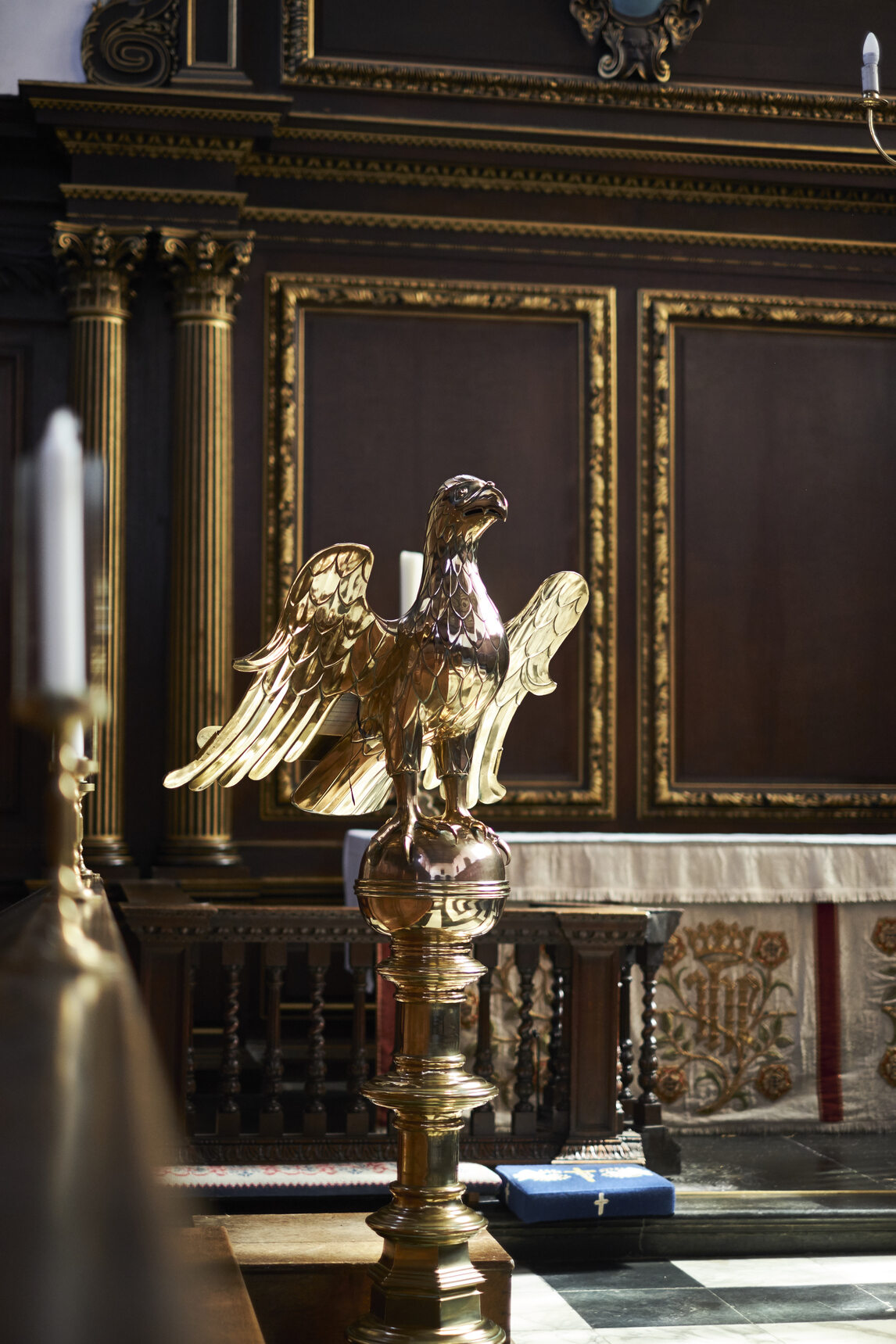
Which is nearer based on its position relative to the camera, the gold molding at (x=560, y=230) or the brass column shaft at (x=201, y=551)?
the brass column shaft at (x=201, y=551)

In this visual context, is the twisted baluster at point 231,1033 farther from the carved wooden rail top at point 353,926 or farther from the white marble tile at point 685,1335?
the white marble tile at point 685,1335

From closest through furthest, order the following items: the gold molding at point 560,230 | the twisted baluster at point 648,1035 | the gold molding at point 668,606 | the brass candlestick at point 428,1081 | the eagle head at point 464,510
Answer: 1. the brass candlestick at point 428,1081
2. the eagle head at point 464,510
3. the twisted baluster at point 648,1035
4. the gold molding at point 560,230
5. the gold molding at point 668,606

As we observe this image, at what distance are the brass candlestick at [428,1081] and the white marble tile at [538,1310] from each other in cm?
158

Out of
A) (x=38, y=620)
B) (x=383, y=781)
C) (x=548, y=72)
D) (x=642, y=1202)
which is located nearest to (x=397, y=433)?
(x=548, y=72)

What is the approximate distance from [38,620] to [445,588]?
1.17 meters

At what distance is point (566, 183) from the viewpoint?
19.0ft

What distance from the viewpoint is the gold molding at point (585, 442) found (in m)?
5.57

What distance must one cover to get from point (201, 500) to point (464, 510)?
13.0 ft

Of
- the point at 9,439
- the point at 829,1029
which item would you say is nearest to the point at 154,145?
the point at 9,439

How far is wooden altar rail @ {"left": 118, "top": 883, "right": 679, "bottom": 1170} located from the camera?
11.4ft

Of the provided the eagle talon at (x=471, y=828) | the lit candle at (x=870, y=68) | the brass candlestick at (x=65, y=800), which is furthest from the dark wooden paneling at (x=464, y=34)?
the brass candlestick at (x=65, y=800)

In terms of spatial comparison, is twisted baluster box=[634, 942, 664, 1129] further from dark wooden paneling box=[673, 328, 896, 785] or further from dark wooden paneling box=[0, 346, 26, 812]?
dark wooden paneling box=[0, 346, 26, 812]

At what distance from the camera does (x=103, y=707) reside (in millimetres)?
392

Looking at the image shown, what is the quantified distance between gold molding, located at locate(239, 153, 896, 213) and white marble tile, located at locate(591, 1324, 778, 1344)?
4.36 meters
